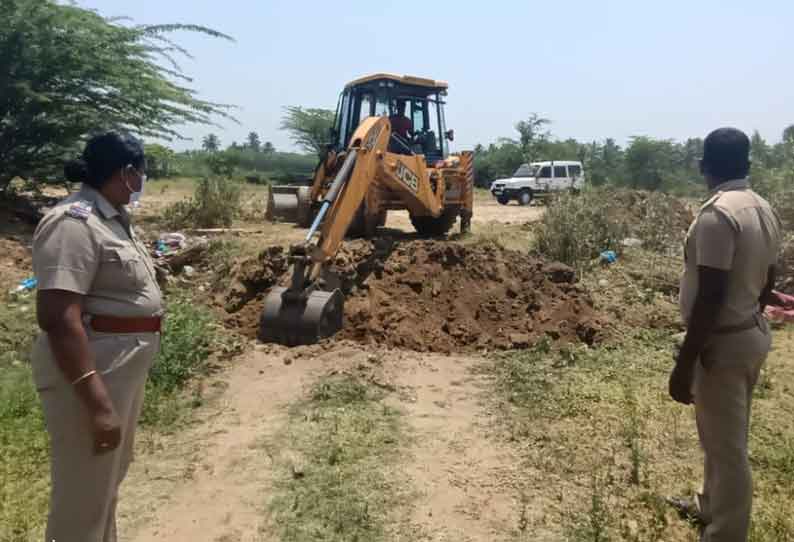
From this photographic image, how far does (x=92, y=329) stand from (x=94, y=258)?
0.84 ft

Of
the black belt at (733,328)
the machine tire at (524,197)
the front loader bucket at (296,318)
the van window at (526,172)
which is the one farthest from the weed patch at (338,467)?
the van window at (526,172)

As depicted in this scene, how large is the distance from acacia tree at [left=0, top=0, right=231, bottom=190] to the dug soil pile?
18.1 ft

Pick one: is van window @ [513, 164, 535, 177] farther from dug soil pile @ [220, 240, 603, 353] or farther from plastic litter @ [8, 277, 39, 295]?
plastic litter @ [8, 277, 39, 295]

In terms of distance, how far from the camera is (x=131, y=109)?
40.2 feet

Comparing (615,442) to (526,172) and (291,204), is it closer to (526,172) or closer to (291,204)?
(291,204)

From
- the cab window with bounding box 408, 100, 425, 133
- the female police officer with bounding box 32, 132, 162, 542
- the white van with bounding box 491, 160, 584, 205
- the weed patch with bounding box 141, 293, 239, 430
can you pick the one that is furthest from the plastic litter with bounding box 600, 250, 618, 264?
the white van with bounding box 491, 160, 584, 205

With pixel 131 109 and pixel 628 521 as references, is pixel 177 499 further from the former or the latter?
pixel 131 109

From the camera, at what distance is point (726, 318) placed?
285 cm

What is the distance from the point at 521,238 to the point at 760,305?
970 centimetres

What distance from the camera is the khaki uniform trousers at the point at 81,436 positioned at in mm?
2340

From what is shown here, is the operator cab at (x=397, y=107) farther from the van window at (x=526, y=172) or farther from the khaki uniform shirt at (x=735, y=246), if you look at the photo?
the van window at (x=526, y=172)

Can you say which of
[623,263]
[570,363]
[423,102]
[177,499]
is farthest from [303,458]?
[423,102]

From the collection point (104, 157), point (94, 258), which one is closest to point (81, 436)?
point (94, 258)

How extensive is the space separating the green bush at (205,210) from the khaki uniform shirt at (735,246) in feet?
37.2
